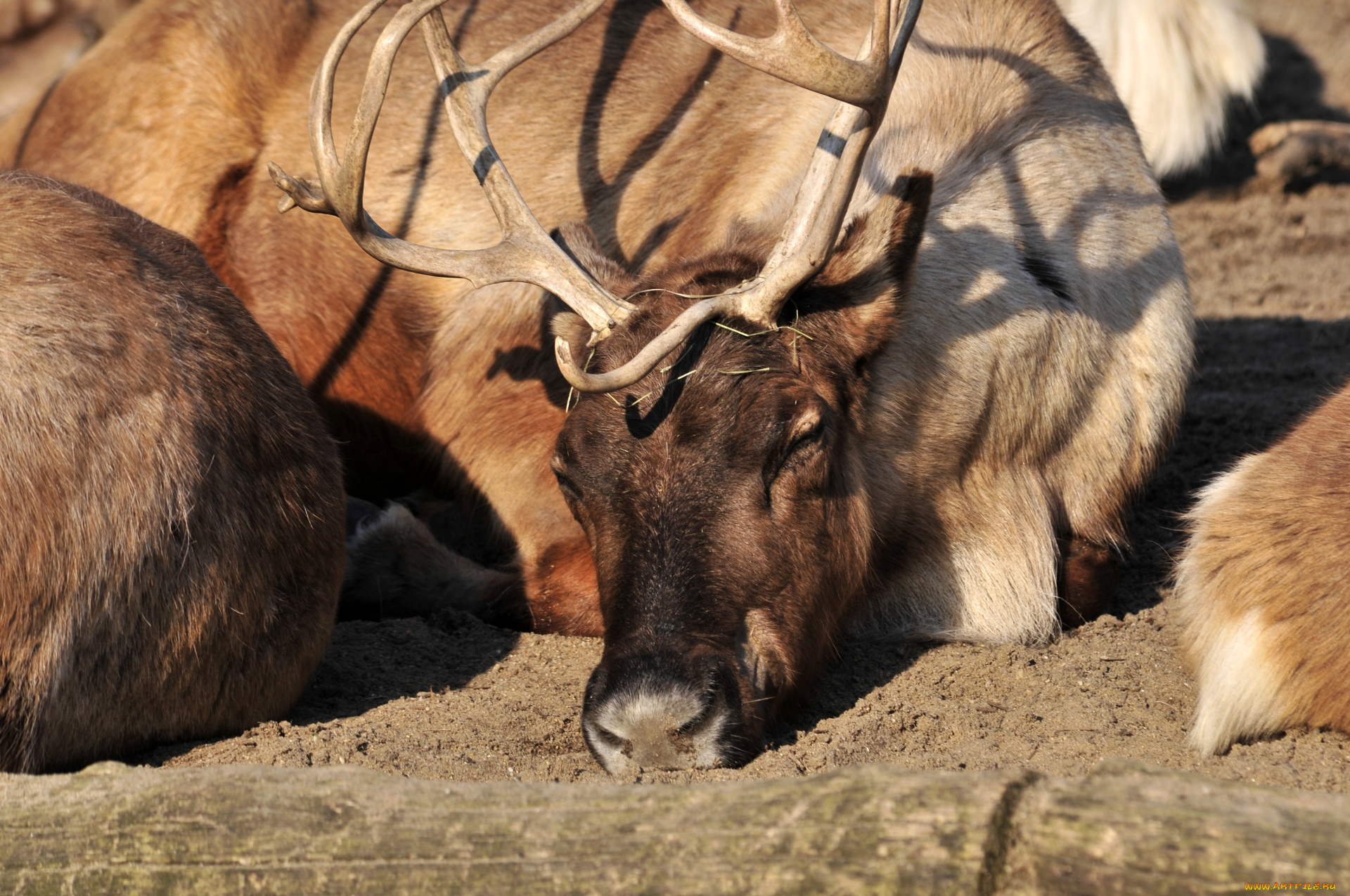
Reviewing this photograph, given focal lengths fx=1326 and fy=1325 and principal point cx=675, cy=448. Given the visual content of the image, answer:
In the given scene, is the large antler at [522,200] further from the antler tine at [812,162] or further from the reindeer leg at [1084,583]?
the reindeer leg at [1084,583]

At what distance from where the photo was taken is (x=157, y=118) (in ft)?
19.2

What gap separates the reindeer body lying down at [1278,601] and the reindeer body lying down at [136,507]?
228 centimetres

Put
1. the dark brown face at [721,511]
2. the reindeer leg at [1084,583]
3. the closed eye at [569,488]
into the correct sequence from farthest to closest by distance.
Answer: the reindeer leg at [1084,583] < the closed eye at [569,488] < the dark brown face at [721,511]

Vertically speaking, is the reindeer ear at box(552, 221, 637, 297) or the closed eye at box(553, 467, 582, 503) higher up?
the reindeer ear at box(552, 221, 637, 297)

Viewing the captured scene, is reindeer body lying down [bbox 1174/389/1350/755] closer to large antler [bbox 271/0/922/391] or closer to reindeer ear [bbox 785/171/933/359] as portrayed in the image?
reindeer ear [bbox 785/171/933/359]

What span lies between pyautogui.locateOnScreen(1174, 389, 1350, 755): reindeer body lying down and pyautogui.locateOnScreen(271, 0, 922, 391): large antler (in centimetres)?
130

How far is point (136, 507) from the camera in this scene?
9.60ft

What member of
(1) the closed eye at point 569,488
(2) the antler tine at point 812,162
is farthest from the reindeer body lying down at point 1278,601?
(1) the closed eye at point 569,488

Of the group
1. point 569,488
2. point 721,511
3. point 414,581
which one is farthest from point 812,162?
point 414,581

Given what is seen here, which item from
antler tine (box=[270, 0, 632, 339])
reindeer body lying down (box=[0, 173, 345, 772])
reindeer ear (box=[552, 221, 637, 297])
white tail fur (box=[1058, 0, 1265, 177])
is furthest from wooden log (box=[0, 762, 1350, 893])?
white tail fur (box=[1058, 0, 1265, 177])

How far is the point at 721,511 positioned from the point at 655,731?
62 centimetres

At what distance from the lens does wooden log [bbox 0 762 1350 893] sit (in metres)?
1.86

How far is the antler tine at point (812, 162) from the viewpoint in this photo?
11.1ft

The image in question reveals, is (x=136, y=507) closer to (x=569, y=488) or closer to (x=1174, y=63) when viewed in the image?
(x=569, y=488)
